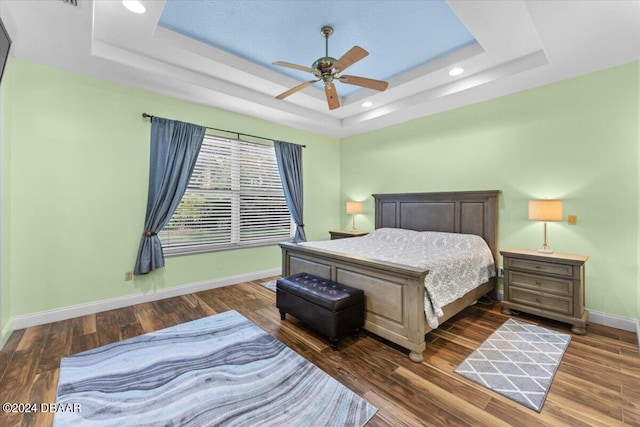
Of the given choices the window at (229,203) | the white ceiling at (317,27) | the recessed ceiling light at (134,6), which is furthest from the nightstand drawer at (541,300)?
the recessed ceiling light at (134,6)

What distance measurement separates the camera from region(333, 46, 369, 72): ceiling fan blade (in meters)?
2.23

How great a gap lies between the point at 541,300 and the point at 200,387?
3382mm

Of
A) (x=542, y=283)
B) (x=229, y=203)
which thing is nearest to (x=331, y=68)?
(x=229, y=203)

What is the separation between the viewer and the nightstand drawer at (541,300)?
109 inches

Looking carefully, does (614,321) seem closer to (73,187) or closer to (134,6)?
(134,6)

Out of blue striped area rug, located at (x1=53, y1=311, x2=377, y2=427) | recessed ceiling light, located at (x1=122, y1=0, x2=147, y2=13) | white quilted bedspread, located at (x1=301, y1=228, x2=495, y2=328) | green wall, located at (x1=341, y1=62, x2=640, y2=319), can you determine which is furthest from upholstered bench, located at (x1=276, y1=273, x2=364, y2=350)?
recessed ceiling light, located at (x1=122, y1=0, x2=147, y2=13)

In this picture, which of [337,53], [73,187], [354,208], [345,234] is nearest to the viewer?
[73,187]

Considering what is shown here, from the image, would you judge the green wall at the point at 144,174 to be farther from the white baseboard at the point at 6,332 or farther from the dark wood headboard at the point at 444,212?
the dark wood headboard at the point at 444,212

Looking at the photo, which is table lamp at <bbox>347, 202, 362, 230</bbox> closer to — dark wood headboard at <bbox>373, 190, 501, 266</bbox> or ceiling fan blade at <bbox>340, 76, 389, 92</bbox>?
dark wood headboard at <bbox>373, 190, 501, 266</bbox>

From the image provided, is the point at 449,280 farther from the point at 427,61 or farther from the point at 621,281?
the point at 427,61

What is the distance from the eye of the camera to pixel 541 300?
2.92 meters

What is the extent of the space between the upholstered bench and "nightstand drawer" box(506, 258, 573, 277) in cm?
190

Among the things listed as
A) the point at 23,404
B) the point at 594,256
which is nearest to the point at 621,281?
the point at 594,256

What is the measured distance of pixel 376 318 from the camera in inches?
99.5
